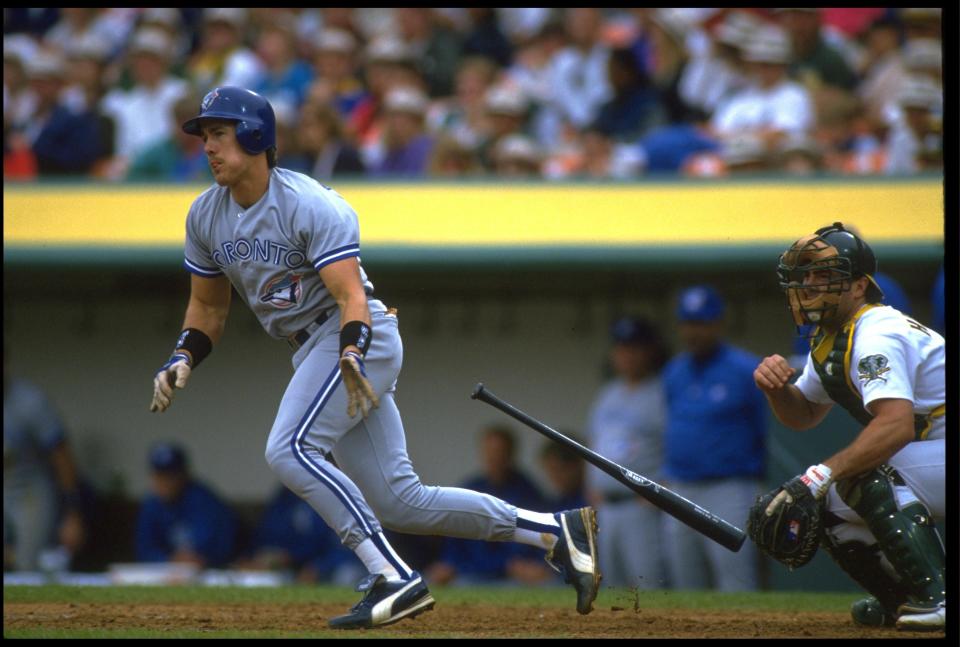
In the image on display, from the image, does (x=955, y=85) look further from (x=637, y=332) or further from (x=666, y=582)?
(x=666, y=582)

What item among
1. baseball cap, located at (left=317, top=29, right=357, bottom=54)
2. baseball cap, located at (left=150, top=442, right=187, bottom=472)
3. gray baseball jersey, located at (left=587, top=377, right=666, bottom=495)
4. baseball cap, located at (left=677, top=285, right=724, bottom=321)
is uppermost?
baseball cap, located at (left=317, top=29, right=357, bottom=54)

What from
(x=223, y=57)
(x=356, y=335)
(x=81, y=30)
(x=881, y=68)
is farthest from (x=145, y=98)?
(x=356, y=335)

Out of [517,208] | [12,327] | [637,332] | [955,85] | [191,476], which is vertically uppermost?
[955,85]

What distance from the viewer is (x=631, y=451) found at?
729cm

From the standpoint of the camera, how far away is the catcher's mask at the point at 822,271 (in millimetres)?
4242

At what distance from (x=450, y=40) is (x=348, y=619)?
22.0 ft

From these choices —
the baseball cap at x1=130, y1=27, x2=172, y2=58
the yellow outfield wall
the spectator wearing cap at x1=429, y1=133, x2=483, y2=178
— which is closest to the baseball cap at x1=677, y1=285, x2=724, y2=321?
the yellow outfield wall

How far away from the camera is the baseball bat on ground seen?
4.32 meters

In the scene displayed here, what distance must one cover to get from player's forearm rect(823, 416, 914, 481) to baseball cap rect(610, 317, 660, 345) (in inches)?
129

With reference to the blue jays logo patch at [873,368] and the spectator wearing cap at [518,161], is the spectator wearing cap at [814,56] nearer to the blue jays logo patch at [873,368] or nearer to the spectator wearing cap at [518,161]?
the spectator wearing cap at [518,161]

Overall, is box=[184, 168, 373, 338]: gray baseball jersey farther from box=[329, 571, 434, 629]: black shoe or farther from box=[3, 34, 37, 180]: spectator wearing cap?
box=[3, 34, 37, 180]: spectator wearing cap

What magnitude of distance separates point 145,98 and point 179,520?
329cm

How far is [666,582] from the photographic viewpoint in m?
7.19
